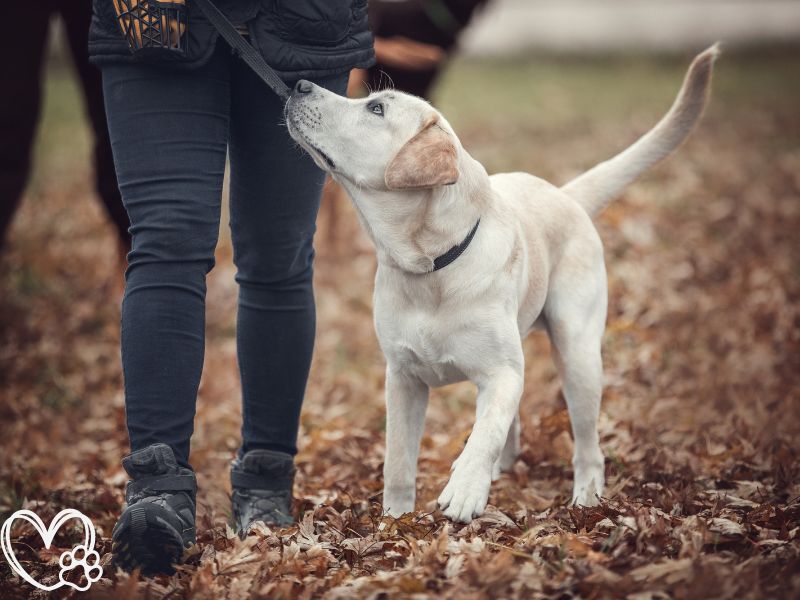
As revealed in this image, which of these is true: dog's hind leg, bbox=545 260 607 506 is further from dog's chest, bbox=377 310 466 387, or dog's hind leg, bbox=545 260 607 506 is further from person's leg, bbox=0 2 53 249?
person's leg, bbox=0 2 53 249


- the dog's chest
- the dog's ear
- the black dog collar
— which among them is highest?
the dog's ear

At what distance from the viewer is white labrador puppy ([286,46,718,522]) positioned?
9.26 feet

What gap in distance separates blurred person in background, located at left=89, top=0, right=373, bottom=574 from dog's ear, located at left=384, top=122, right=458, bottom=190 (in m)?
0.30

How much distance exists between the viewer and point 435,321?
9.50ft

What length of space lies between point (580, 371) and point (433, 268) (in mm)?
815

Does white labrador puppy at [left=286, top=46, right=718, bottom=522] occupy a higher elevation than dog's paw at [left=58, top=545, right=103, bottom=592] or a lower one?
higher

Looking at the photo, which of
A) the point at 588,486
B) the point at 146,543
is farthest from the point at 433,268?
the point at 146,543

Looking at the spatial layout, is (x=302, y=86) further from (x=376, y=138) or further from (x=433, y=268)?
(x=433, y=268)

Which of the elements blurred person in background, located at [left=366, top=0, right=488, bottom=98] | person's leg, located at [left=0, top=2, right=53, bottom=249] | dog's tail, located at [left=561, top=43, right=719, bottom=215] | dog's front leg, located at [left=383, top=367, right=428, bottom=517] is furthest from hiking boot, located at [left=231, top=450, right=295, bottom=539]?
blurred person in background, located at [left=366, top=0, right=488, bottom=98]

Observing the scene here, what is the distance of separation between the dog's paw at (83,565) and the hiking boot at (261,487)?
500 millimetres

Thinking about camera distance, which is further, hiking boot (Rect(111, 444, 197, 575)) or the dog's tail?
the dog's tail

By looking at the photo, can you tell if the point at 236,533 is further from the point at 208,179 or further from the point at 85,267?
the point at 85,267

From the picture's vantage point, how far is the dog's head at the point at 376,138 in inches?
111

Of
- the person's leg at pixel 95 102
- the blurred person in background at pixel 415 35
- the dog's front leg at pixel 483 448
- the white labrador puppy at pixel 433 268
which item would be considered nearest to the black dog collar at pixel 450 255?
the white labrador puppy at pixel 433 268
